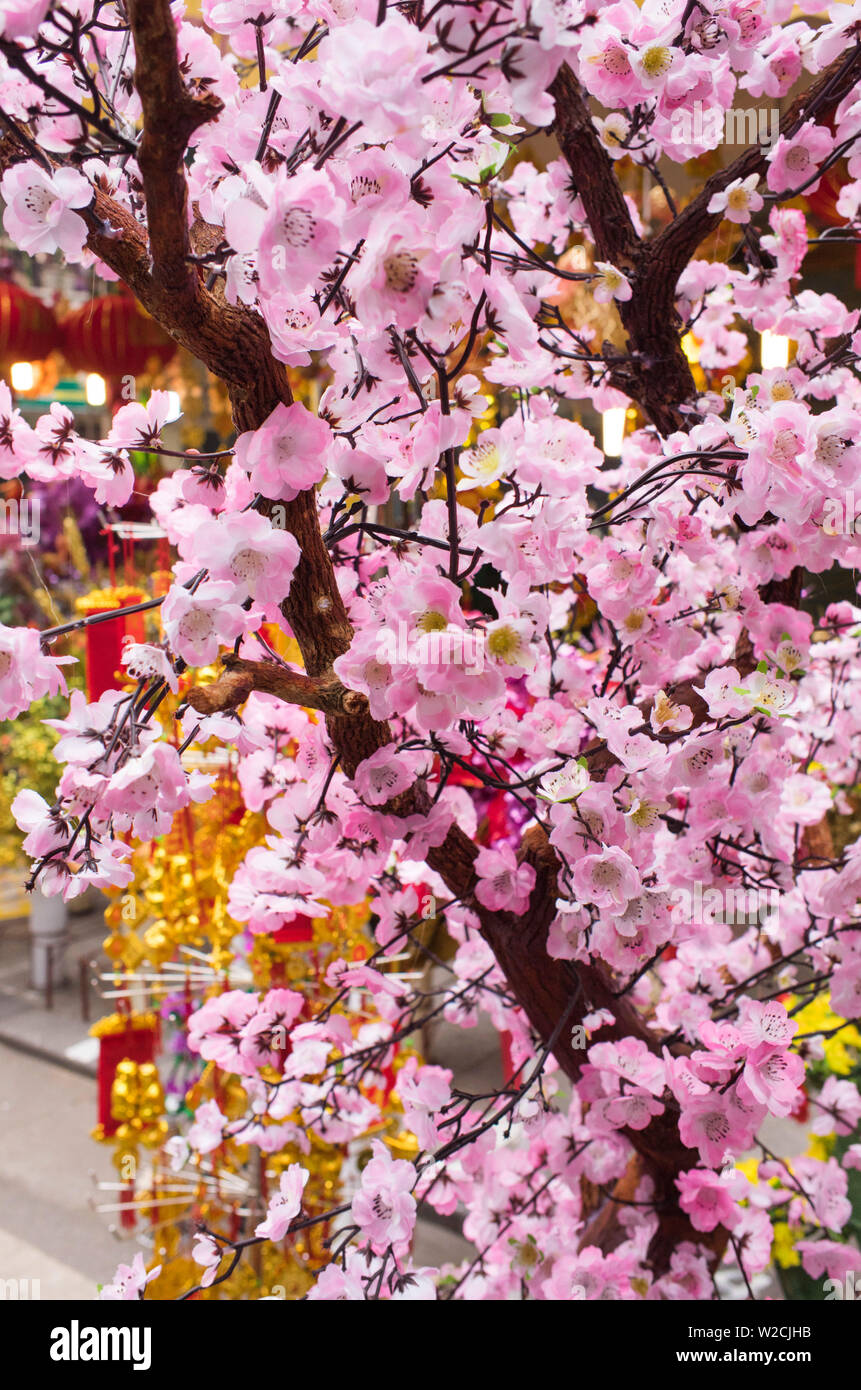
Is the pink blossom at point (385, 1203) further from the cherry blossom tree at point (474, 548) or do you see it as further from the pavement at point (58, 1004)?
the pavement at point (58, 1004)

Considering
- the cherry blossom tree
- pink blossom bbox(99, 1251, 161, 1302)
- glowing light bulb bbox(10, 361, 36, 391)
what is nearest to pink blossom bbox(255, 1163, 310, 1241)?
the cherry blossom tree

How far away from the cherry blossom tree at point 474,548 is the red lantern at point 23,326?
1.68m

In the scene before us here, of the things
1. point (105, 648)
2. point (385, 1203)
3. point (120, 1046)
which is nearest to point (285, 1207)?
point (385, 1203)

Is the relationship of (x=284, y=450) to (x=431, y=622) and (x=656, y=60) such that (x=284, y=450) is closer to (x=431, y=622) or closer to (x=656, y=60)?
(x=431, y=622)

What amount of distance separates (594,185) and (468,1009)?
0.86 meters

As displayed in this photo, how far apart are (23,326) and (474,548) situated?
2.25 metres

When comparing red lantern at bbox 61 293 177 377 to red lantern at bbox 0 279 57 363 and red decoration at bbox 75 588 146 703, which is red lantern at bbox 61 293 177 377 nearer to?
red lantern at bbox 0 279 57 363

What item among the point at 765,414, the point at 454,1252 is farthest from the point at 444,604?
the point at 454,1252

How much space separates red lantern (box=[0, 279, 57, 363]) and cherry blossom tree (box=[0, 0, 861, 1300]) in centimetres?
168

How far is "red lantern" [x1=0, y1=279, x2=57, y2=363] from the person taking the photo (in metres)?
2.43

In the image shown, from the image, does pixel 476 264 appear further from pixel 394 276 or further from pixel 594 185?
pixel 594 185
